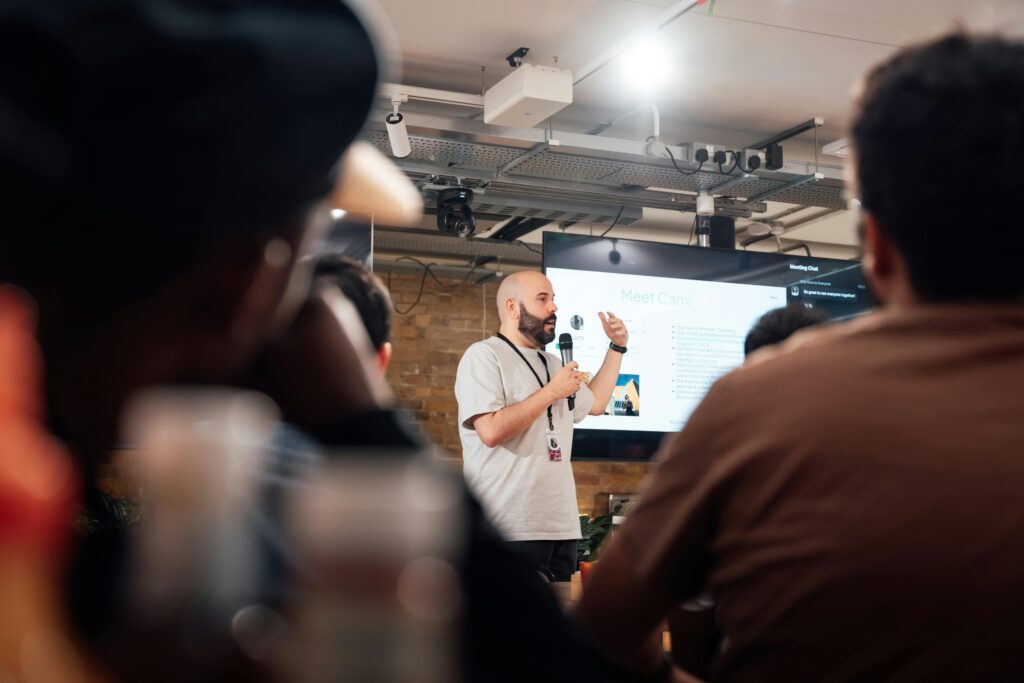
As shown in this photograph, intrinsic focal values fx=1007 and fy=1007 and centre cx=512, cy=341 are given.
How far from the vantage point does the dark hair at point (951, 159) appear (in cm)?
81

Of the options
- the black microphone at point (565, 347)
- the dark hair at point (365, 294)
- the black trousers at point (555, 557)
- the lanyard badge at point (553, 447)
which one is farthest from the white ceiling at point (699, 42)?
the dark hair at point (365, 294)

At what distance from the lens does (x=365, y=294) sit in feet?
5.54

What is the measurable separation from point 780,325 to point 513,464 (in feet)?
7.58

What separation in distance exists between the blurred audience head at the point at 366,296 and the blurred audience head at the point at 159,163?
1234 mm

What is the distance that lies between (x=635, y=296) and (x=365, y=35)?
528 cm

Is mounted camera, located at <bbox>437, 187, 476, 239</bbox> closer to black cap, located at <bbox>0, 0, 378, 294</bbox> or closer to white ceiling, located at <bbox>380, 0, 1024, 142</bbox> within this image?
white ceiling, located at <bbox>380, 0, 1024, 142</bbox>

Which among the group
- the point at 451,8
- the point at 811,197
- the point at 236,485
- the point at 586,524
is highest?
the point at 451,8

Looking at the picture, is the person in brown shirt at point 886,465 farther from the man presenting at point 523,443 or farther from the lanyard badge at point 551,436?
the lanyard badge at point 551,436

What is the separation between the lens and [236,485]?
0.26 meters

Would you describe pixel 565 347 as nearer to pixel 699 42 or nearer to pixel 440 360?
pixel 699 42

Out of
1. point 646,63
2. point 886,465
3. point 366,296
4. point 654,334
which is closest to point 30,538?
point 886,465

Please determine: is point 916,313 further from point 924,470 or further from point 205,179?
point 205,179

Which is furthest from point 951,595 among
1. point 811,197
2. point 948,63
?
point 811,197

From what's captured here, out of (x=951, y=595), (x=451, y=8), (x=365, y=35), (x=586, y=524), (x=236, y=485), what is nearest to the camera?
(x=236, y=485)
